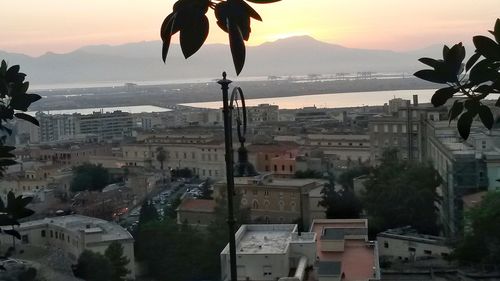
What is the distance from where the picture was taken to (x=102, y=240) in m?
10.2

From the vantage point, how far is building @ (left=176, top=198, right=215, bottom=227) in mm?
12523

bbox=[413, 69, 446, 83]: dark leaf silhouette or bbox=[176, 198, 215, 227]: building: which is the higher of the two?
bbox=[413, 69, 446, 83]: dark leaf silhouette

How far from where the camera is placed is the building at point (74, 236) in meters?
10.1

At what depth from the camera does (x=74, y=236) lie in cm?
1066

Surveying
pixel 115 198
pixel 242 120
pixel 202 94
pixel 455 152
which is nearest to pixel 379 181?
pixel 455 152

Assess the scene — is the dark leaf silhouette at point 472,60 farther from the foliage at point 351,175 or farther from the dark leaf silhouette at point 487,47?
the foliage at point 351,175

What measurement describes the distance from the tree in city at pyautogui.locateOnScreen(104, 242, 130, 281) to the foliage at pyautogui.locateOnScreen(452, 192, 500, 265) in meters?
4.06

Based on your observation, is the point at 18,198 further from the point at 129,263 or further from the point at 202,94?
the point at 202,94

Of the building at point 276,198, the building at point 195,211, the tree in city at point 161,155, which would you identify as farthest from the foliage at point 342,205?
→ the tree in city at point 161,155

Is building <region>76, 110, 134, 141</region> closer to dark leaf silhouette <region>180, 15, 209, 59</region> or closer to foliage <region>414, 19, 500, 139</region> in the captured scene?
foliage <region>414, 19, 500, 139</region>

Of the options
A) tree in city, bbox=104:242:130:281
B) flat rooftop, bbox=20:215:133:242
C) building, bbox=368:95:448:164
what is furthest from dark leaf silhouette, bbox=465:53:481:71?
building, bbox=368:95:448:164

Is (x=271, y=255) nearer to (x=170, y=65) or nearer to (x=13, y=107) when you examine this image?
(x=13, y=107)

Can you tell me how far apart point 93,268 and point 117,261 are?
0.33 metres

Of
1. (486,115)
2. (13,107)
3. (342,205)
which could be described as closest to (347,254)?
(342,205)
